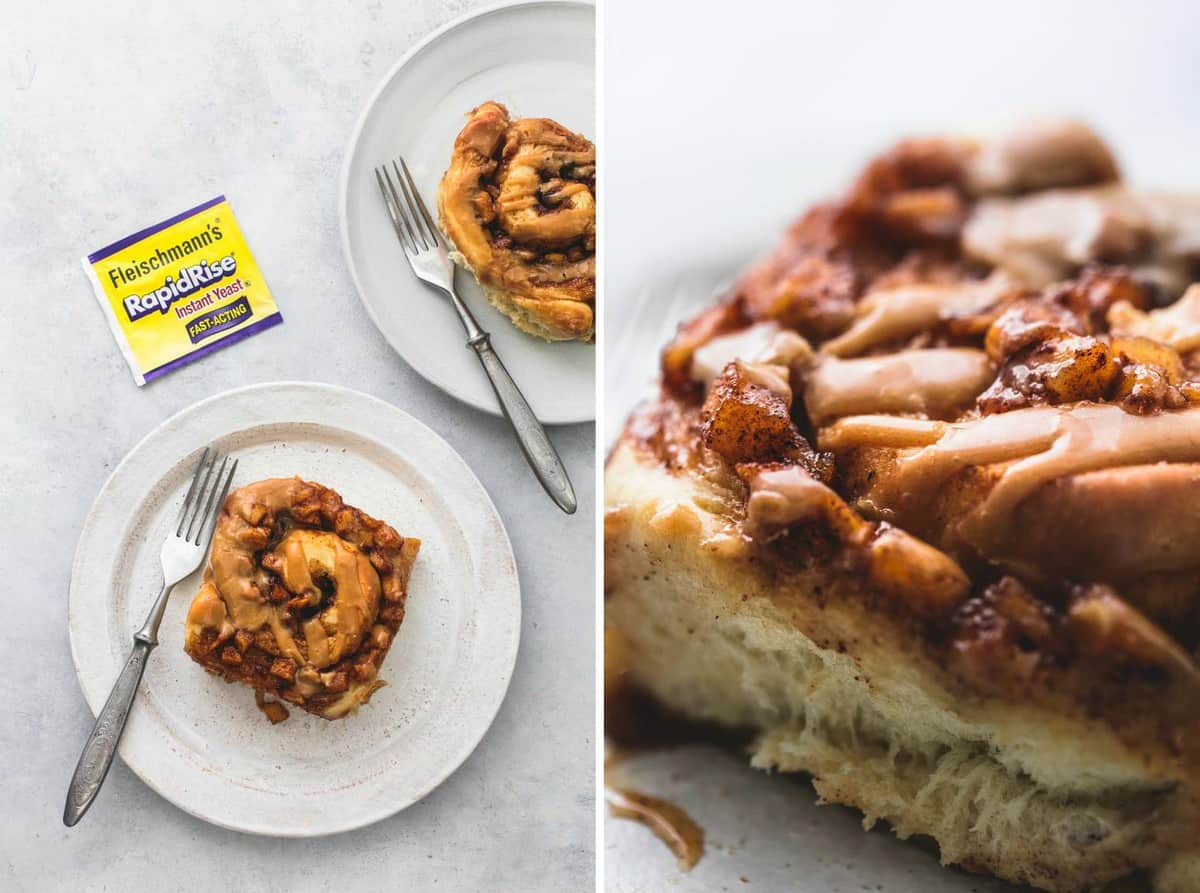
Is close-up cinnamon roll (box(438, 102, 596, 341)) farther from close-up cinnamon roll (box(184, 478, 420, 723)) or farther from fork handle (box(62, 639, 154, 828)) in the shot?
fork handle (box(62, 639, 154, 828))

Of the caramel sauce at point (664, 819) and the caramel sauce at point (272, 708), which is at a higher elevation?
the caramel sauce at point (272, 708)

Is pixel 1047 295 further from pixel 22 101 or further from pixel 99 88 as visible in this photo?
pixel 22 101

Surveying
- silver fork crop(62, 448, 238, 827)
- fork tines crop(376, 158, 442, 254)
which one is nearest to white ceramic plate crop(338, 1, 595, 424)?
fork tines crop(376, 158, 442, 254)

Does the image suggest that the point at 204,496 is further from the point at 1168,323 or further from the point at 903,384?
the point at 1168,323

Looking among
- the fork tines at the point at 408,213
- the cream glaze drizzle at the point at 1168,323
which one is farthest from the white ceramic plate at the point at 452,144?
the cream glaze drizzle at the point at 1168,323

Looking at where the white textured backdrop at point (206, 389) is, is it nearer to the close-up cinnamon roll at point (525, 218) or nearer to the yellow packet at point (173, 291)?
the yellow packet at point (173, 291)

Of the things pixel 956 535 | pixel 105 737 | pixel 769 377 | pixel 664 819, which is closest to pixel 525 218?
pixel 769 377
